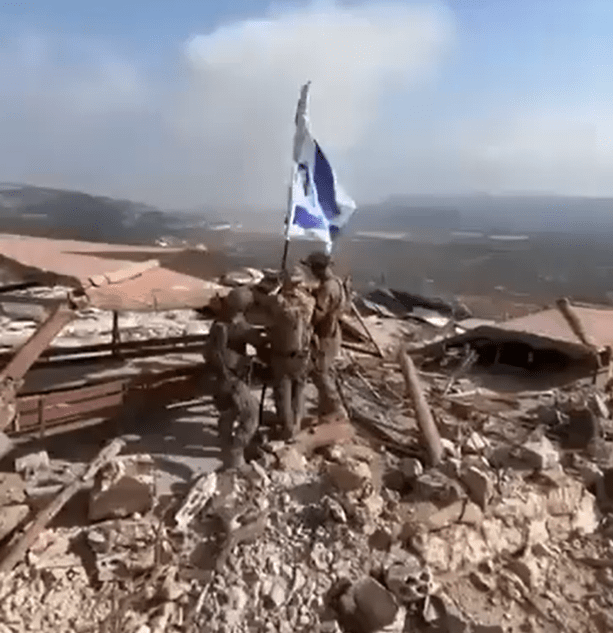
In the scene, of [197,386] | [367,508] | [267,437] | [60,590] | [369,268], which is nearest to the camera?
[60,590]

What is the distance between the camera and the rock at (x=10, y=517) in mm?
6551

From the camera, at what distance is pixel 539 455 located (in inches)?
333

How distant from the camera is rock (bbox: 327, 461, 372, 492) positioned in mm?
7465

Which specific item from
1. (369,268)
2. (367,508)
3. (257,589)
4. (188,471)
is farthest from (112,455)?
(369,268)

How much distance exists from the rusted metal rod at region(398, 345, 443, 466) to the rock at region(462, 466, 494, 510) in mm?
490

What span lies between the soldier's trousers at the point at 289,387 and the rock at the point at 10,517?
2.50 metres

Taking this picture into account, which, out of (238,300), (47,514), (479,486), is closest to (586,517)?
(479,486)

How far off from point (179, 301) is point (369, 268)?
112ft

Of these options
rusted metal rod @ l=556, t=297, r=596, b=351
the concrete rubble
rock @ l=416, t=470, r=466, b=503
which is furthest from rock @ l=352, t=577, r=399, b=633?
rusted metal rod @ l=556, t=297, r=596, b=351

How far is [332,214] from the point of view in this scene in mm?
9000

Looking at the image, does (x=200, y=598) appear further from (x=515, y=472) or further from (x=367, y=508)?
(x=515, y=472)

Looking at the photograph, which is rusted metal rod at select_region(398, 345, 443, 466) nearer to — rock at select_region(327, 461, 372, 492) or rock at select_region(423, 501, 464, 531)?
rock at select_region(423, 501, 464, 531)

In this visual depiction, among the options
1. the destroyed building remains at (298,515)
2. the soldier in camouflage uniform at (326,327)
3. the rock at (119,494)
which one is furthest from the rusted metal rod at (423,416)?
the rock at (119,494)

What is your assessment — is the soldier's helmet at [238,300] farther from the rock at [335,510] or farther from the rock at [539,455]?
the rock at [539,455]
